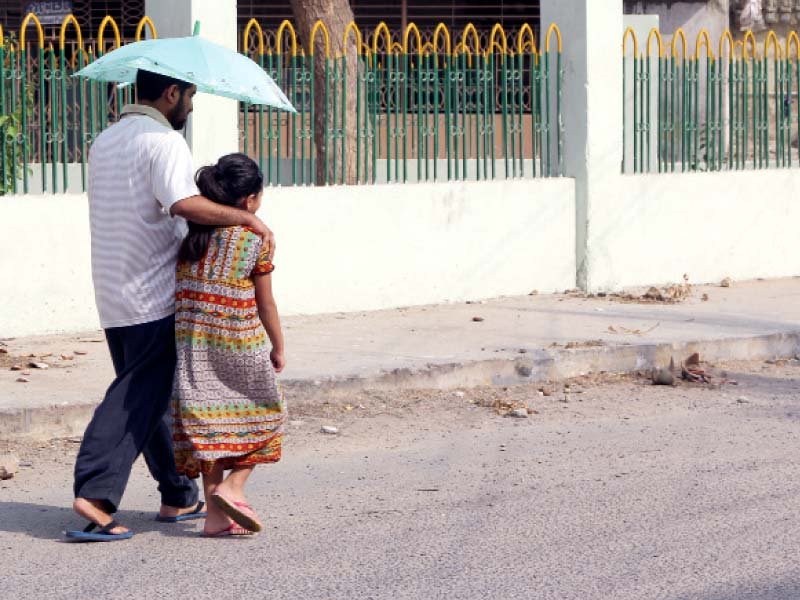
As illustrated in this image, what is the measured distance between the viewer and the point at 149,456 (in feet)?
18.3

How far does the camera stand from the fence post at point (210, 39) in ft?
33.0

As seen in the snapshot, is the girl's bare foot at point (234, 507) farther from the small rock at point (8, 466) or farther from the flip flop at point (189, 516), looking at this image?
the small rock at point (8, 466)

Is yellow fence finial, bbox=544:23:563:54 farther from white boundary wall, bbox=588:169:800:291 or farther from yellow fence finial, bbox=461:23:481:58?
white boundary wall, bbox=588:169:800:291

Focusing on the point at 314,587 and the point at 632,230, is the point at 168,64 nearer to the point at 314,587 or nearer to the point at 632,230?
the point at 314,587

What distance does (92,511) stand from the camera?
525 cm

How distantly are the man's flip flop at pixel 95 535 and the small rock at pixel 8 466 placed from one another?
117 centimetres

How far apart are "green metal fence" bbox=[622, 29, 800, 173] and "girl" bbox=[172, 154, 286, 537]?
7754 mm

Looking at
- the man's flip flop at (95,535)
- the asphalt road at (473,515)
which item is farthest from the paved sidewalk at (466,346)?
the man's flip flop at (95,535)

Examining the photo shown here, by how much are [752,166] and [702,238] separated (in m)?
1.07

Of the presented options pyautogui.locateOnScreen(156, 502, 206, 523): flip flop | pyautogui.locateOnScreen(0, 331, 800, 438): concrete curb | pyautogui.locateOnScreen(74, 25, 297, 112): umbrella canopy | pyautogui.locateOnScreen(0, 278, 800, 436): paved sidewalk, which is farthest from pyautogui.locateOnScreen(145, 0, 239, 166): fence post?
pyautogui.locateOnScreen(156, 502, 206, 523): flip flop

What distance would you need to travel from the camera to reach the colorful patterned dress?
515 centimetres

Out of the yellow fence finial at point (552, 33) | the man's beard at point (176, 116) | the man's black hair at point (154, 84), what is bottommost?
the man's beard at point (176, 116)

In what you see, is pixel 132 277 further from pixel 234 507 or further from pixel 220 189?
pixel 234 507

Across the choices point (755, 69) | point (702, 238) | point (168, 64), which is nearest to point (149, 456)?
point (168, 64)
